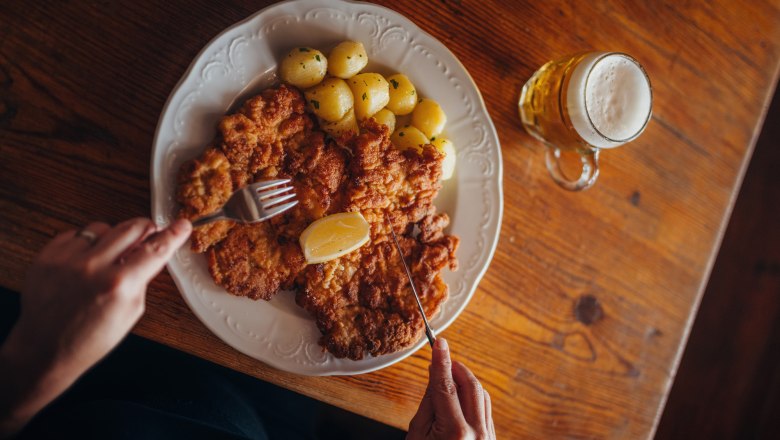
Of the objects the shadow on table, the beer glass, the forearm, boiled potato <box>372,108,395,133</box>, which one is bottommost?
the shadow on table

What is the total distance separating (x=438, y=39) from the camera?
2.21 metres

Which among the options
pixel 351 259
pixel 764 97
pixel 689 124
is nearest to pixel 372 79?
pixel 351 259

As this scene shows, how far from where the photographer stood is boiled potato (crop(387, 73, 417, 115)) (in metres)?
2.05

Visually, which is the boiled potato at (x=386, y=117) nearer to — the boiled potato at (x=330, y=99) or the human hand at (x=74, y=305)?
the boiled potato at (x=330, y=99)

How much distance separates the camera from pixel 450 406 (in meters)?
1.70

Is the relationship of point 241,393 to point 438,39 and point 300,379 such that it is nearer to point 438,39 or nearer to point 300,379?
point 300,379

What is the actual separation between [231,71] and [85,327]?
1.02 m

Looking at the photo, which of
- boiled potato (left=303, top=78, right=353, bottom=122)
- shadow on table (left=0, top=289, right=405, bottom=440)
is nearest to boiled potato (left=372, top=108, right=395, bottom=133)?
boiled potato (left=303, top=78, right=353, bottom=122)

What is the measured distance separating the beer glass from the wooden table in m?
0.17

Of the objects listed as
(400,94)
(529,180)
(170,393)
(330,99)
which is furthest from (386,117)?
(170,393)

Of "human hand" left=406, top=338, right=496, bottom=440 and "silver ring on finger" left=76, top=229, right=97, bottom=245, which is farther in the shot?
"human hand" left=406, top=338, right=496, bottom=440

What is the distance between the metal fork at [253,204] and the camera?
173cm

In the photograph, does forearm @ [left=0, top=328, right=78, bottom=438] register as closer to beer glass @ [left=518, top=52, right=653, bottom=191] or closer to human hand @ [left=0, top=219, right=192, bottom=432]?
human hand @ [left=0, top=219, right=192, bottom=432]

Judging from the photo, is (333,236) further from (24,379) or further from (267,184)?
(24,379)
